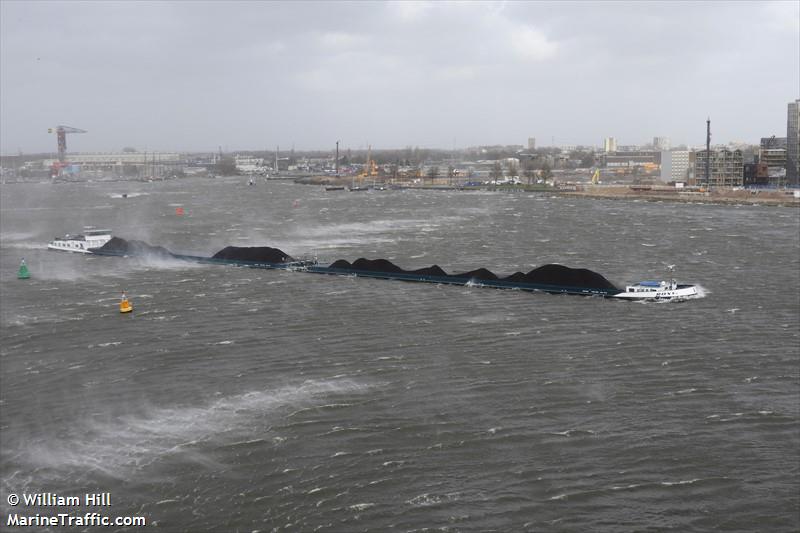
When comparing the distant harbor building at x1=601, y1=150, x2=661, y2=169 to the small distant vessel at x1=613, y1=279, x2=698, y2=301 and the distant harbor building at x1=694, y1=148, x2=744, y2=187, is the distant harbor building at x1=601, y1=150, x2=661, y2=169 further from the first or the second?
the small distant vessel at x1=613, y1=279, x2=698, y2=301

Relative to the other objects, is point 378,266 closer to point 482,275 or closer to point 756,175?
point 482,275

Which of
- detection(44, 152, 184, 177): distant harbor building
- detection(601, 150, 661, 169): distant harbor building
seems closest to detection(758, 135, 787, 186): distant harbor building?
detection(601, 150, 661, 169): distant harbor building

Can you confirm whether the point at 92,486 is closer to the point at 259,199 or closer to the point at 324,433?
the point at 324,433

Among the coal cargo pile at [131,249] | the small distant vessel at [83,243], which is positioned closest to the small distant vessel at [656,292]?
the coal cargo pile at [131,249]

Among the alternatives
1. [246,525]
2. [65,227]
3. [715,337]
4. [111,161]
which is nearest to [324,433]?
[246,525]

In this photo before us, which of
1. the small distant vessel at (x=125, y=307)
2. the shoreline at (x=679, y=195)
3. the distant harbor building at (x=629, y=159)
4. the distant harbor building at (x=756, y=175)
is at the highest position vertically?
the distant harbor building at (x=629, y=159)

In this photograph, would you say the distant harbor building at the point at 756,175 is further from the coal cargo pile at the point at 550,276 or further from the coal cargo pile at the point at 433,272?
the coal cargo pile at the point at 433,272

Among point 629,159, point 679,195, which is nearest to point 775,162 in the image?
point 679,195
